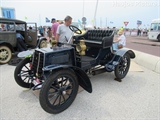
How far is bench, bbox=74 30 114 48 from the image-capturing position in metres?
2.98

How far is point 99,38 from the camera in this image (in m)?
3.68

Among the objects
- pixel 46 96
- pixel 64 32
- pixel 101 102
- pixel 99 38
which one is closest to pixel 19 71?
pixel 46 96

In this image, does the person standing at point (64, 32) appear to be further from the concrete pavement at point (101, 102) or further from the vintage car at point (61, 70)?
the concrete pavement at point (101, 102)

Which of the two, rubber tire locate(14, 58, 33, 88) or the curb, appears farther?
the curb

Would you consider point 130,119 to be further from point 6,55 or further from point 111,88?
point 6,55

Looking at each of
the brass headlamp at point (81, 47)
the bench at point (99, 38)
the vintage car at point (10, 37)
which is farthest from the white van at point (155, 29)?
the brass headlamp at point (81, 47)

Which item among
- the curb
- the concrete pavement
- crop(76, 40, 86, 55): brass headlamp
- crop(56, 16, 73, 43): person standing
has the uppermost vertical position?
crop(56, 16, 73, 43): person standing

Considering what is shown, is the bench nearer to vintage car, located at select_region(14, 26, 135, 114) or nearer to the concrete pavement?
vintage car, located at select_region(14, 26, 135, 114)

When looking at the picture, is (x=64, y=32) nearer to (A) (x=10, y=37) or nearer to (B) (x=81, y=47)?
(B) (x=81, y=47)

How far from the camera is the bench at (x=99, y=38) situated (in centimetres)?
298

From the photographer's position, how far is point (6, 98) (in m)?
2.50

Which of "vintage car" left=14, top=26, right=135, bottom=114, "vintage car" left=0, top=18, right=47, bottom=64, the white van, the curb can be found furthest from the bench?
the white van

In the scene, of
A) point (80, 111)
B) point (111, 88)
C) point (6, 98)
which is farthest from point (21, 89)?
point (111, 88)

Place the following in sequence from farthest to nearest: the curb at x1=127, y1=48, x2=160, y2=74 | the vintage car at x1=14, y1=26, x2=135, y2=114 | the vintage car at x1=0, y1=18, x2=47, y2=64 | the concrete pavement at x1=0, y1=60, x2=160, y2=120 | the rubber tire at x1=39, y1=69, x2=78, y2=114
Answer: the vintage car at x1=0, y1=18, x2=47, y2=64 < the curb at x1=127, y1=48, x2=160, y2=74 < the concrete pavement at x1=0, y1=60, x2=160, y2=120 < the vintage car at x1=14, y1=26, x2=135, y2=114 < the rubber tire at x1=39, y1=69, x2=78, y2=114
